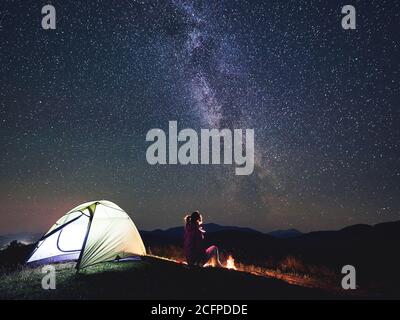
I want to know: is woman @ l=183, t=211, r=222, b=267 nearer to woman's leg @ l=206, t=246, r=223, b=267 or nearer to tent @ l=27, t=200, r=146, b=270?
woman's leg @ l=206, t=246, r=223, b=267

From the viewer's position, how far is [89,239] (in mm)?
12016

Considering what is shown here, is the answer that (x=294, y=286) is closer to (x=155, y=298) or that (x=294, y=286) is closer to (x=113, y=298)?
(x=155, y=298)

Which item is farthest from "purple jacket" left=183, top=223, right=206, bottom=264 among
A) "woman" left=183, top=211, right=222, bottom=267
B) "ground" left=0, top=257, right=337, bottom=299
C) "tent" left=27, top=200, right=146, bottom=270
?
"tent" left=27, top=200, right=146, bottom=270

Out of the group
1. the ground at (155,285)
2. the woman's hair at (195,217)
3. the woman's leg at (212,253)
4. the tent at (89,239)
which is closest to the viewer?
the ground at (155,285)

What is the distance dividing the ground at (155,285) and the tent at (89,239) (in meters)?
1.10

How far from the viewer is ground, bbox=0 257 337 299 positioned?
9124 millimetres

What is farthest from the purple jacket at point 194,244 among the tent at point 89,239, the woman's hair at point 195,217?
the tent at point 89,239

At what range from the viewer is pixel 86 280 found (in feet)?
32.2

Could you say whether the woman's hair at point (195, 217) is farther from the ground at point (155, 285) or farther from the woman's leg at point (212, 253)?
the ground at point (155, 285)

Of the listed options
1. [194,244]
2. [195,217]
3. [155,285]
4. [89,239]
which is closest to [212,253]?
[194,244]

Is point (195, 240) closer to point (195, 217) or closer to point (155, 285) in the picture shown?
point (195, 217)

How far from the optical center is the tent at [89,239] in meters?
11.8

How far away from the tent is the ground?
1098 millimetres
